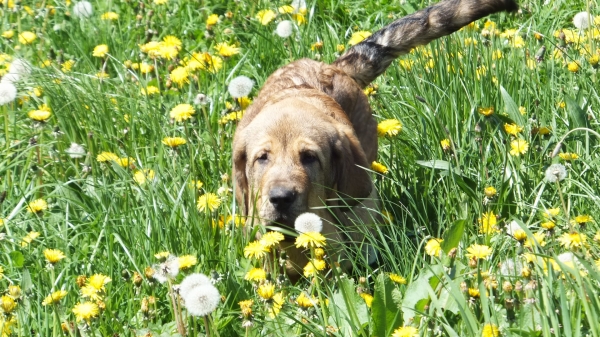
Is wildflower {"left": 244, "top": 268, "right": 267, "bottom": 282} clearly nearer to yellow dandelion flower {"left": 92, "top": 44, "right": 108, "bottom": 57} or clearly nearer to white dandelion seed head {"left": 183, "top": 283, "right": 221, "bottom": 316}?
white dandelion seed head {"left": 183, "top": 283, "right": 221, "bottom": 316}

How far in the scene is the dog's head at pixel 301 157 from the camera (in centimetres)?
474

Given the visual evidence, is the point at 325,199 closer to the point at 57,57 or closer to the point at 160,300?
the point at 160,300

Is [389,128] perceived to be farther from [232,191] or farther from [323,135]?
[232,191]

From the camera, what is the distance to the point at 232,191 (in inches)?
187

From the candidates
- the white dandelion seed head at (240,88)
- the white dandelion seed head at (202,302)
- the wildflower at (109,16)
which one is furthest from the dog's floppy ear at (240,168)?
the wildflower at (109,16)

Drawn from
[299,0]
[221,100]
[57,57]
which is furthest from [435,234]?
[57,57]

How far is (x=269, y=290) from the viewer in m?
3.14

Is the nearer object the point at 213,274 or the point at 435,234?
the point at 213,274

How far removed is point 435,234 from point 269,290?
1545 mm

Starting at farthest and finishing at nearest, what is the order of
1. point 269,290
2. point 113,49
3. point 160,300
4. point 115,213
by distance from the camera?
point 113,49 < point 115,213 < point 160,300 < point 269,290

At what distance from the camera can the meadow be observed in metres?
3.23

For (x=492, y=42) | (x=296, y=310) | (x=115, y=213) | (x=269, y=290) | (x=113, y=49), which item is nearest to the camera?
(x=269, y=290)

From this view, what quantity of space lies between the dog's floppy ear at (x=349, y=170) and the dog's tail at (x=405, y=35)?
3.12 feet

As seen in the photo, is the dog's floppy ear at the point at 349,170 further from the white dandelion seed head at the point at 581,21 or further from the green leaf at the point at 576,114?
the white dandelion seed head at the point at 581,21
